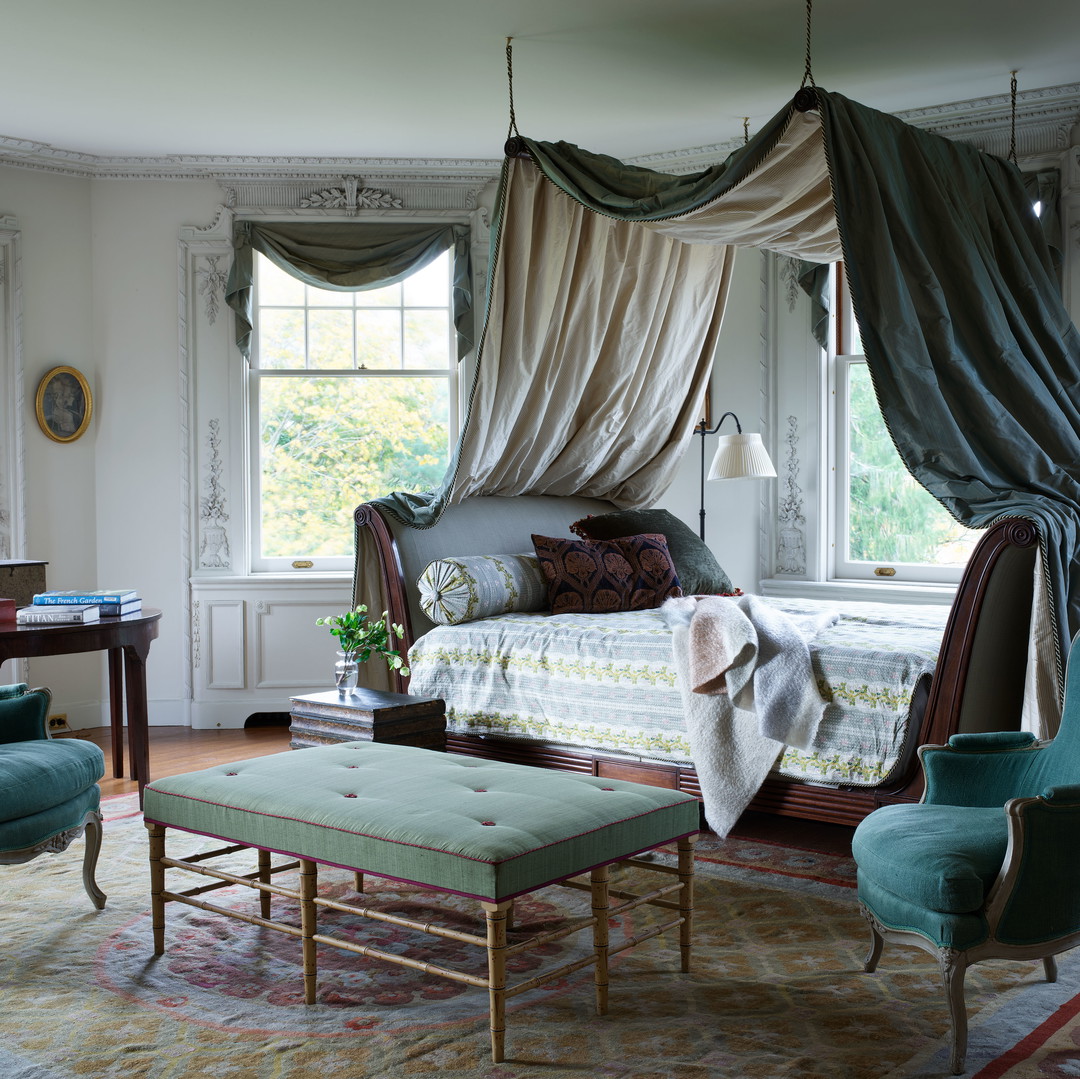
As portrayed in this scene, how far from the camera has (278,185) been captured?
6105 mm

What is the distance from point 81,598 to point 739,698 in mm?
2507

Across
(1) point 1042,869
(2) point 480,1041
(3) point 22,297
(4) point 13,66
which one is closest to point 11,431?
(3) point 22,297

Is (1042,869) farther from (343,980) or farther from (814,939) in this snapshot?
(343,980)

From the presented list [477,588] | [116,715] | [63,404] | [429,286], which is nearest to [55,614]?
[116,715]

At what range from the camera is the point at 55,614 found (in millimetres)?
4242

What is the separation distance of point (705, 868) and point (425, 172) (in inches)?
161

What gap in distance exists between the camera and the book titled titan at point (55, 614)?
4211 millimetres

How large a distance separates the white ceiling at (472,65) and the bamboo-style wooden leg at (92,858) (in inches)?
108

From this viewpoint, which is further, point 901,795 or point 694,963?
point 901,795

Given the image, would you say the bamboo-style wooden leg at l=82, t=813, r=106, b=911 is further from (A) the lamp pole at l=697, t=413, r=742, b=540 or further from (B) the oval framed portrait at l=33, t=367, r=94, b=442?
(A) the lamp pole at l=697, t=413, r=742, b=540

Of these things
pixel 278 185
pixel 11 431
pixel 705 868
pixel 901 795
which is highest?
pixel 278 185

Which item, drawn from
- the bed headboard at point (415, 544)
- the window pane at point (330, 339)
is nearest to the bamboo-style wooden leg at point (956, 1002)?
the bed headboard at point (415, 544)

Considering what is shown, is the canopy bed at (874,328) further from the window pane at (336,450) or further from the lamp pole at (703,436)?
the window pane at (336,450)

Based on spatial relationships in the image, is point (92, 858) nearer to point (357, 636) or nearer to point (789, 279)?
point (357, 636)
